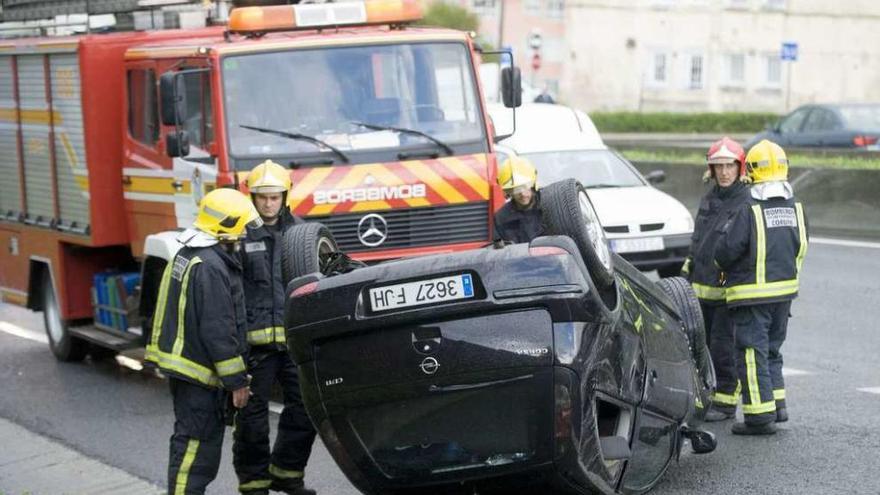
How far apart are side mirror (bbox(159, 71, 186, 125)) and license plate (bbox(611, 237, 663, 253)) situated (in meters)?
5.22

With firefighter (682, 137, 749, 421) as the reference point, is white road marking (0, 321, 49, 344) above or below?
below

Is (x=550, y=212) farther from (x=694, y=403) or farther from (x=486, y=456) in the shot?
(x=694, y=403)

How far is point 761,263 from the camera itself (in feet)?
29.9

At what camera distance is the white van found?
14938 millimetres

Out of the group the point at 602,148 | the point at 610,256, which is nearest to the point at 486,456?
Result: the point at 610,256

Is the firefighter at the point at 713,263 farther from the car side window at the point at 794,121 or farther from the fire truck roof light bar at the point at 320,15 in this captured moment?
the car side window at the point at 794,121

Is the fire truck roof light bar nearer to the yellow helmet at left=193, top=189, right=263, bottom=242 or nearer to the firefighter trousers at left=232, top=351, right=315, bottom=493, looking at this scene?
the firefighter trousers at left=232, top=351, right=315, bottom=493

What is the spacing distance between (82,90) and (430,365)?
23.3ft

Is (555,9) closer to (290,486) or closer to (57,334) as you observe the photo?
(57,334)

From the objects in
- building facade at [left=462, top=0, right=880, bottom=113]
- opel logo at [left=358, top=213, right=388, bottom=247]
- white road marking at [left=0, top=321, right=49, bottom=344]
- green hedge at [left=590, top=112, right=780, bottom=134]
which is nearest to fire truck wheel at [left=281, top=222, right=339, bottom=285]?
opel logo at [left=358, top=213, right=388, bottom=247]

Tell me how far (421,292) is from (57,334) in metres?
8.16

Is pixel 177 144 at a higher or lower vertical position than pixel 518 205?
higher

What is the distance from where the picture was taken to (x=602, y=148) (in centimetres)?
1695

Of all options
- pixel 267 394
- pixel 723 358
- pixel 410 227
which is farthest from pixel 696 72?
pixel 267 394
